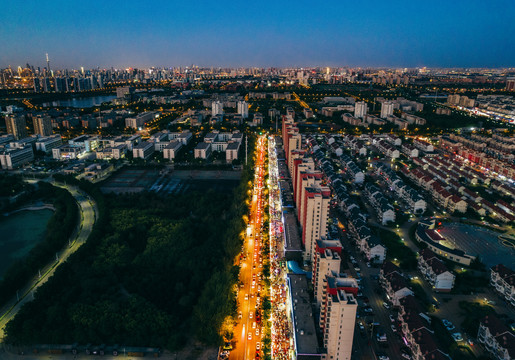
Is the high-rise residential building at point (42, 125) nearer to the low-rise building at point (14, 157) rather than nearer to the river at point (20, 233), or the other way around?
the low-rise building at point (14, 157)

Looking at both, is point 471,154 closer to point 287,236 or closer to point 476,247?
point 476,247

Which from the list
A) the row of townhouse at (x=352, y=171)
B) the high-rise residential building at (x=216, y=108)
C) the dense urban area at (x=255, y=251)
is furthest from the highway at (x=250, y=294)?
the high-rise residential building at (x=216, y=108)

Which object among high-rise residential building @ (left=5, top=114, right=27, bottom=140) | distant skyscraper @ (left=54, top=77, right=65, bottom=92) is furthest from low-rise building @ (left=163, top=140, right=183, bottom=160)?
distant skyscraper @ (left=54, top=77, right=65, bottom=92)

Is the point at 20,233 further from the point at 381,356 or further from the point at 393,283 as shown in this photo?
the point at 393,283

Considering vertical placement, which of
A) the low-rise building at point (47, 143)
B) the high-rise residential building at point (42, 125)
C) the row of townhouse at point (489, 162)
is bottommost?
the row of townhouse at point (489, 162)

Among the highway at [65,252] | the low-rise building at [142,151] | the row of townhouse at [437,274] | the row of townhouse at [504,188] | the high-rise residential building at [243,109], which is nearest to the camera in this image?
the highway at [65,252]

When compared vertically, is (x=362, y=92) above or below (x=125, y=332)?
above

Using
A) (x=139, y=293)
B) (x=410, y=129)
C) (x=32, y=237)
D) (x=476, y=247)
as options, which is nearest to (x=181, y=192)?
(x=32, y=237)
